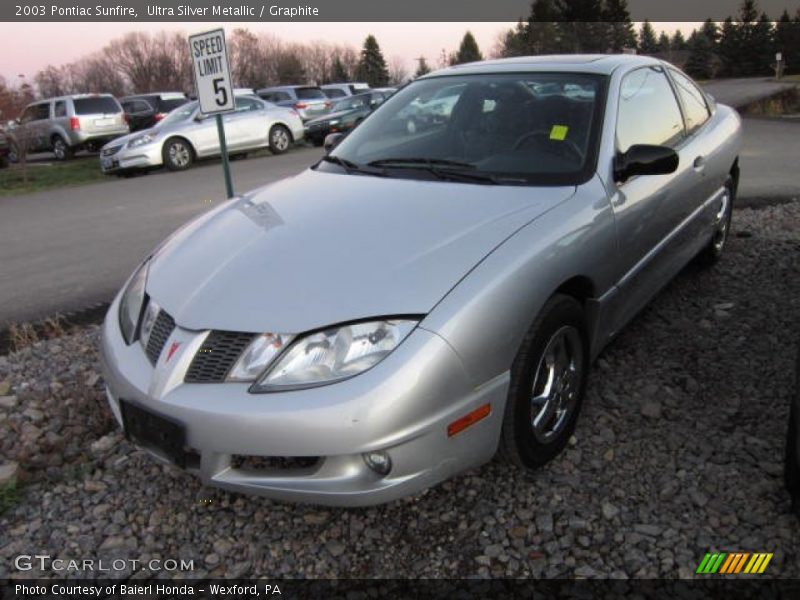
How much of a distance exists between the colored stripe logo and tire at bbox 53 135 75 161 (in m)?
19.9

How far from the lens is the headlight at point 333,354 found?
2.07 m

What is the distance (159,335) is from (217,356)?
0.36 metres

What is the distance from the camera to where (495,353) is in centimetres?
222

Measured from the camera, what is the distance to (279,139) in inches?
621

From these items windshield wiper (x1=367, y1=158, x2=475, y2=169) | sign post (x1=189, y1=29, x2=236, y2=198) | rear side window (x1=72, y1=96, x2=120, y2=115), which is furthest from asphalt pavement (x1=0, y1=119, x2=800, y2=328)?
rear side window (x1=72, y1=96, x2=120, y2=115)

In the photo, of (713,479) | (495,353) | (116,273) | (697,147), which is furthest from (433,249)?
(116,273)

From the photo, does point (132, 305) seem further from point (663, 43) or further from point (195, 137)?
point (663, 43)

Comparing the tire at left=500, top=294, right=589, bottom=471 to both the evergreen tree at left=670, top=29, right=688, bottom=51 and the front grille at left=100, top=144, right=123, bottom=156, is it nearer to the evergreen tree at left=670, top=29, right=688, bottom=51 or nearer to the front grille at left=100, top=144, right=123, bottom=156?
the front grille at left=100, top=144, right=123, bottom=156

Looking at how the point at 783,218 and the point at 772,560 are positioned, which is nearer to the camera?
the point at 772,560

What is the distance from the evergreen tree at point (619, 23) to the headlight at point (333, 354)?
59.0 m

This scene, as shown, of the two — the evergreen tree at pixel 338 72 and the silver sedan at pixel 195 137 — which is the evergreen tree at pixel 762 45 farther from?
the silver sedan at pixel 195 137

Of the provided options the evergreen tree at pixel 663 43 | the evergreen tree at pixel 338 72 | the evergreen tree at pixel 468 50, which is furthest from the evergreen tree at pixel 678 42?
the evergreen tree at pixel 338 72

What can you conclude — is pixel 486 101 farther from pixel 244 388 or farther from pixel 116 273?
pixel 116 273

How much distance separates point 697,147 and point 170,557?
357cm
